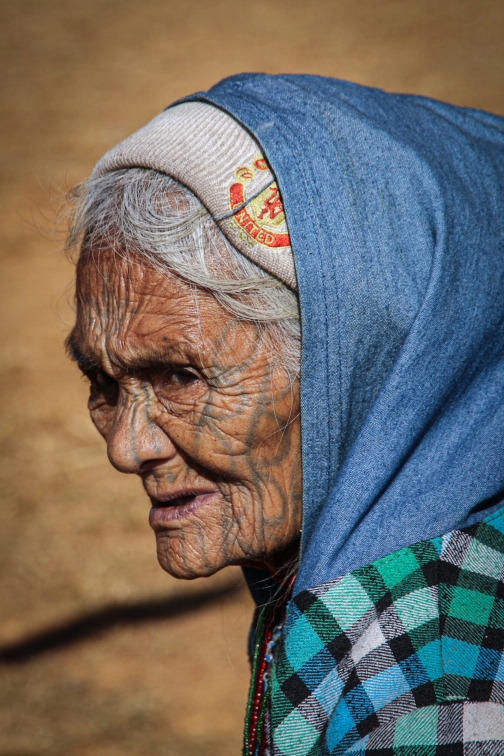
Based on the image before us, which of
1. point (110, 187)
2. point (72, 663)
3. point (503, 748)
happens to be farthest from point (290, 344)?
point (72, 663)

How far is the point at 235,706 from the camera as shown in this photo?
3.86 m

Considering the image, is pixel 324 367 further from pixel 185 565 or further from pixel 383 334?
pixel 185 565

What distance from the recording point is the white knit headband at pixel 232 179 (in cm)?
149

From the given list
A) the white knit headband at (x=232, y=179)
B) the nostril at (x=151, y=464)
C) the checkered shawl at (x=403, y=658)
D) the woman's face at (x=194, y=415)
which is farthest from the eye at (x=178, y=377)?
the checkered shawl at (x=403, y=658)

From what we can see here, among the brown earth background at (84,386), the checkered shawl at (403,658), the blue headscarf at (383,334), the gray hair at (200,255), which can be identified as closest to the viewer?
the checkered shawl at (403,658)

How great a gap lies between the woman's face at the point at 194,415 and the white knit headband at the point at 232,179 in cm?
15

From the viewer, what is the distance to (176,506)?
1734 millimetres

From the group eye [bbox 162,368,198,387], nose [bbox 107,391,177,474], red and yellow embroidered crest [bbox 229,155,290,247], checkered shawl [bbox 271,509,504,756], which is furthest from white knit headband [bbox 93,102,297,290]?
checkered shawl [bbox 271,509,504,756]

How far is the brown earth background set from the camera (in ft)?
12.9

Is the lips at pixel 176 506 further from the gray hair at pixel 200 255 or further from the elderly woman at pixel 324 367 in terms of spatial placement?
the gray hair at pixel 200 255

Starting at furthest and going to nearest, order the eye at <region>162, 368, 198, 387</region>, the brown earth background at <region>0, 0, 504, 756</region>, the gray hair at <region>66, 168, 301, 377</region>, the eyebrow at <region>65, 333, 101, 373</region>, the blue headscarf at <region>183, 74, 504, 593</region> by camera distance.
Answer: the brown earth background at <region>0, 0, 504, 756</region>, the eyebrow at <region>65, 333, 101, 373</region>, the eye at <region>162, 368, 198, 387</region>, the gray hair at <region>66, 168, 301, 377</region>, the blue headscarf at <region>183, 74, 504, 593</region>

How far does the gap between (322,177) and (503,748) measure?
3.47ft

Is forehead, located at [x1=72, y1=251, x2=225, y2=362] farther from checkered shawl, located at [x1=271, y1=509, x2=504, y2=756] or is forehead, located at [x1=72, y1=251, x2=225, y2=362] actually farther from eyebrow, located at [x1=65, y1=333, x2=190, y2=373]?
checkered shawl, located at [x1=271, y1=509, x2=504, y2=756]

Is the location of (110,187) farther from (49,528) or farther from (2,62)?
(2,62)
